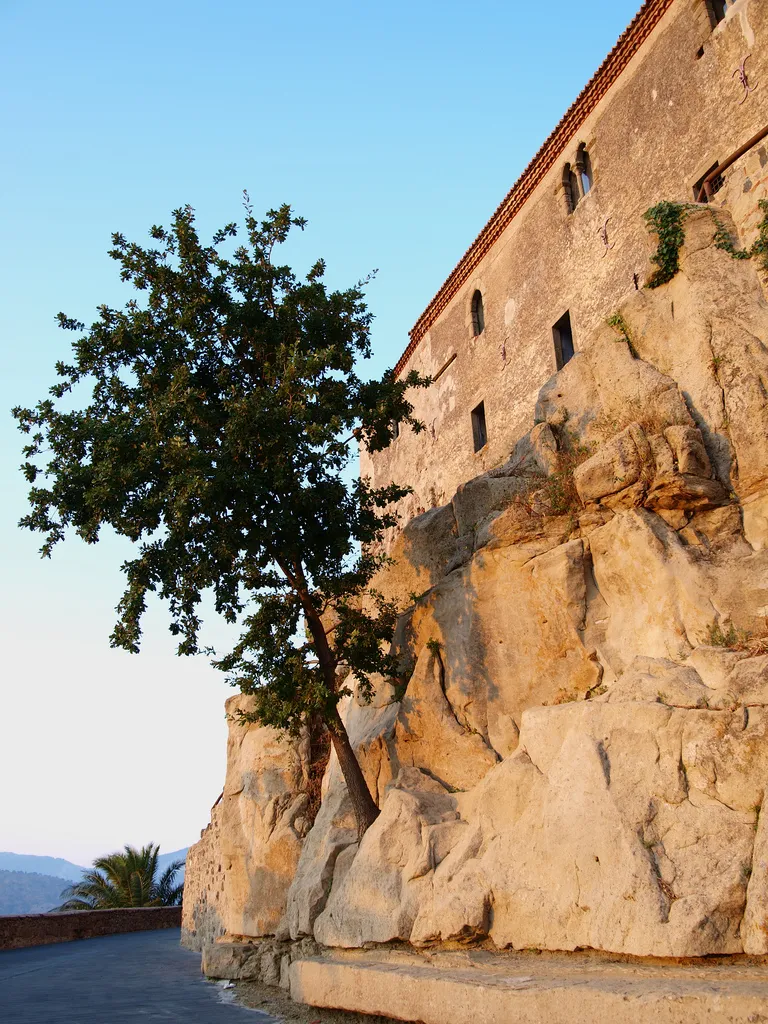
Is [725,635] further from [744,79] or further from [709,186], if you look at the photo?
[744,79]

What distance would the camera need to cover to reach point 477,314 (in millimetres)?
22812

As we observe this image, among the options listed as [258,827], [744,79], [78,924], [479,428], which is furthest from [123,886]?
[744,79]

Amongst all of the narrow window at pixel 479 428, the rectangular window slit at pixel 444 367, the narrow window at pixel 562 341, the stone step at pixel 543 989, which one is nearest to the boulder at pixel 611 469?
the stone step at pixel 543 989

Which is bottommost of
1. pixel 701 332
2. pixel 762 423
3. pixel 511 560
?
pixel 511 560

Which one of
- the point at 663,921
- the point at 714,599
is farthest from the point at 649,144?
the point at 663,921

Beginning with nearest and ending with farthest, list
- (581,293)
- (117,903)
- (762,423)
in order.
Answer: (762,423), (581,293), (117,903)

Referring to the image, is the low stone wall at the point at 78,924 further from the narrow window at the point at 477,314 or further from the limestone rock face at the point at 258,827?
the narrow window at the point at 477,314

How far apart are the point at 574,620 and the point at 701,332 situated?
448 centimetres

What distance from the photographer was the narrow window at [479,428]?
71.7ft

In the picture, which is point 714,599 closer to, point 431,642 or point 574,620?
point 574,620

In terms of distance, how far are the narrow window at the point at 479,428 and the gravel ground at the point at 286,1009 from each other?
1370 centimetres

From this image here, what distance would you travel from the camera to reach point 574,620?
10750 mm

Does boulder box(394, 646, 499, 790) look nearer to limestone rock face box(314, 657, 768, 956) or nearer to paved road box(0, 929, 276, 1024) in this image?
limestone rock face box(314, 657, 768, 956)

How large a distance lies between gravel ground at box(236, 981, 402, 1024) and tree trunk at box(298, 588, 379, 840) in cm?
224
